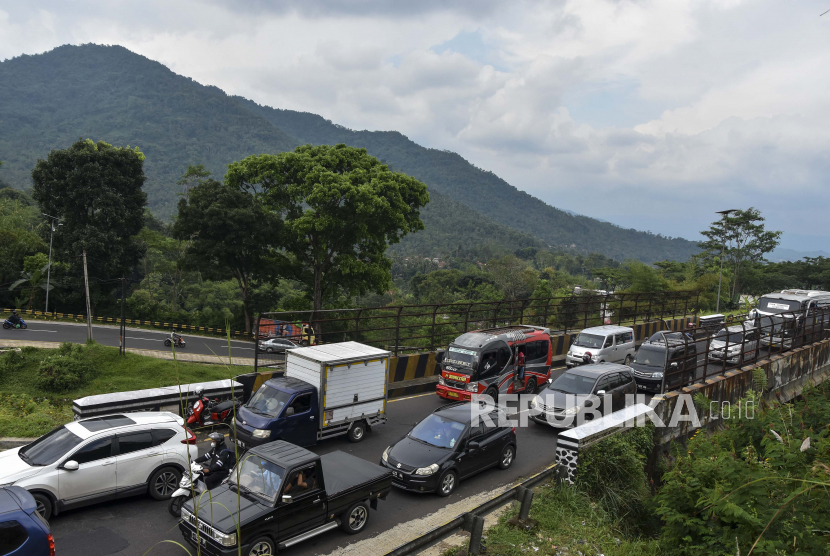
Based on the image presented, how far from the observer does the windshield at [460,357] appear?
1469 cm

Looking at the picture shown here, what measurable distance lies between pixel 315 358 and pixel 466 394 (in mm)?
5122

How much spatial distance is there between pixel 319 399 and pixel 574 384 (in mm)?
6769

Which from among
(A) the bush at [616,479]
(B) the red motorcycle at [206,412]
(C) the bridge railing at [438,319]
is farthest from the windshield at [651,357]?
(B) the red motorcycle at [206,412]

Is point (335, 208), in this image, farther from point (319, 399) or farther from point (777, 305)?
point (777, 305)

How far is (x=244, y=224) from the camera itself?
34406mm

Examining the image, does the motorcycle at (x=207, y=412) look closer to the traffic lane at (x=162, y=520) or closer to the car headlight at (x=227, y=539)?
the traffic lane at (x=162, y=520)

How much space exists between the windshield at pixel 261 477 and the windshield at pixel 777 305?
2671 cm

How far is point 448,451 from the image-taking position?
31.5 feet

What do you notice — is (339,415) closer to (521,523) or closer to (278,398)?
(278,398)

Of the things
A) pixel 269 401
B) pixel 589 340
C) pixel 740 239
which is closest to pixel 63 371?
pixel 269 401

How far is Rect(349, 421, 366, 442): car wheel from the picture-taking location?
39.0 feet

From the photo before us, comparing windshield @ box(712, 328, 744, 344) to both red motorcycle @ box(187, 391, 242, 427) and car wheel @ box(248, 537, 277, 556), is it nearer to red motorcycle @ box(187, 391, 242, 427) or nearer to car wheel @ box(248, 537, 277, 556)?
car wheel @ box(248, 537, 277, 556)

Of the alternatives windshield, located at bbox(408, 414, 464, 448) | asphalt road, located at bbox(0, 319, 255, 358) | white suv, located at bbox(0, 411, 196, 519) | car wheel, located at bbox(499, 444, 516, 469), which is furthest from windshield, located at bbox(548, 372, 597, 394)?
asphalt road, located at bbox(0, 319, 255, 358)

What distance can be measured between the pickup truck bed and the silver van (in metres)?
12.8
